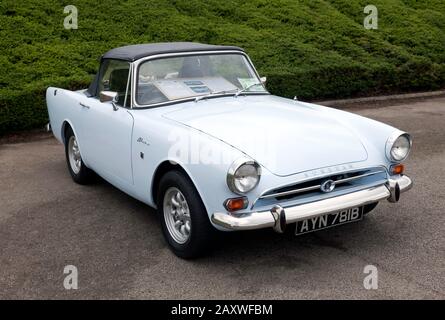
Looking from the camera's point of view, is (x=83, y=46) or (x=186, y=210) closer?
(x=186, y=210)

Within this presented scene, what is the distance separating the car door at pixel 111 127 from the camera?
4320mm

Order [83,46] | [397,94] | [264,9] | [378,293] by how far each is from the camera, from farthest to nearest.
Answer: [264,9], [397,94], [83,46], [378,293]

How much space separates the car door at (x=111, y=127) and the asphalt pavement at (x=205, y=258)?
17.5 inches

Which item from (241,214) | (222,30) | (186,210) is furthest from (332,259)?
(222,30)

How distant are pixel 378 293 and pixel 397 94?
928 centimetres

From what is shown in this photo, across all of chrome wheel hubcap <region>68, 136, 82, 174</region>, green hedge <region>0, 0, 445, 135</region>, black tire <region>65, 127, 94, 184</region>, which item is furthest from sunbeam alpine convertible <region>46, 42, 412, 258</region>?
green hedge <region>0, 0, 445, 135</region>

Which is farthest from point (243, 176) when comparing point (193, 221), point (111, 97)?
point (111, 97)

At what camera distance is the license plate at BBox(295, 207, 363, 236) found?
344cm

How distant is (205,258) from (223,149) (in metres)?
0.86

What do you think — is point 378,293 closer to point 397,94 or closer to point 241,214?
point 241,214

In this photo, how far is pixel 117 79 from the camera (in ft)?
16.1

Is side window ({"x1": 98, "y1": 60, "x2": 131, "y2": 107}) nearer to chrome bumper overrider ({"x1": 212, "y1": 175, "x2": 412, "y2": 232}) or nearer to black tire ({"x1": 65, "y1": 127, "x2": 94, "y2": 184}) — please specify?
black tire ({"x1": 65, "y1": 127, "x2": 94, "y2": 184})

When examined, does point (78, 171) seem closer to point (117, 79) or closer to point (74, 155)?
point (74, 155)

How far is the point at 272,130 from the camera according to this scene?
3727 millimetres
